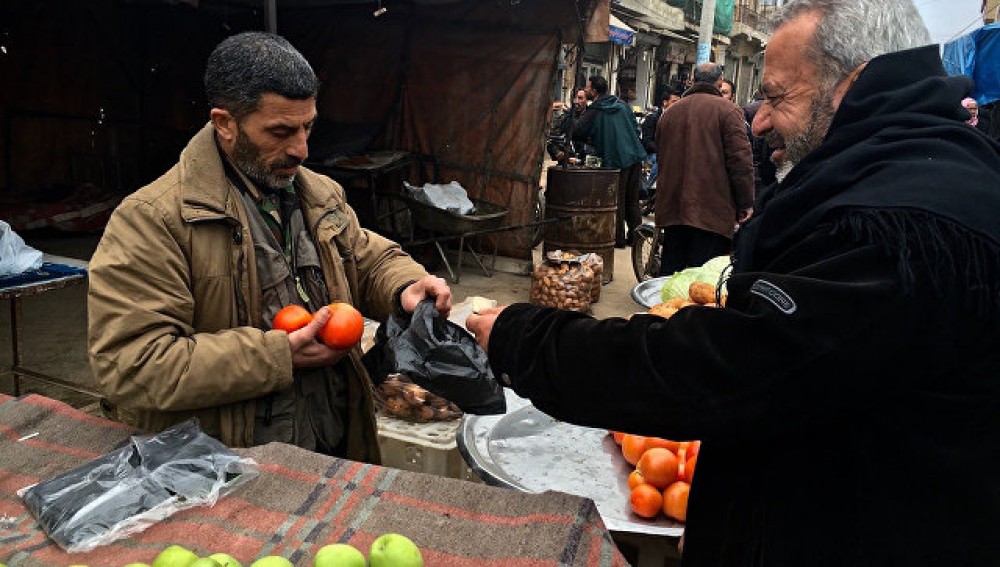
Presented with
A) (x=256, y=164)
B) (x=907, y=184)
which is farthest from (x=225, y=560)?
(x=907, y=184)

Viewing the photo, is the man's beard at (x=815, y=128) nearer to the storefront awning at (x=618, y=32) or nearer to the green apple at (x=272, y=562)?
the green apple at (x=272, y=562)

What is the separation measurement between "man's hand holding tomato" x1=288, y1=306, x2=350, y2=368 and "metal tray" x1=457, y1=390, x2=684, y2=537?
28.3 inches

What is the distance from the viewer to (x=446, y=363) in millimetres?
2164

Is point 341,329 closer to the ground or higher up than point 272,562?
higher up

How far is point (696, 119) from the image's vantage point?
21.3ft

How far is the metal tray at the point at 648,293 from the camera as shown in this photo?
498 cm

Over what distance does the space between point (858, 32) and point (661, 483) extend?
1500 mm

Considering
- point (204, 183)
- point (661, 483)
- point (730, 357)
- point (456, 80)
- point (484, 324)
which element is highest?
point (456, 80)

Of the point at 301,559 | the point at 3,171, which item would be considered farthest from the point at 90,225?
the point at 301,559

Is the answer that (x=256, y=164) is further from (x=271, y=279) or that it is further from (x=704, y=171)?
(x=704, y=171)

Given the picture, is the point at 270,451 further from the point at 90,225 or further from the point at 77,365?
the point at 90,225

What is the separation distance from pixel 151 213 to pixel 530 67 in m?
7.16

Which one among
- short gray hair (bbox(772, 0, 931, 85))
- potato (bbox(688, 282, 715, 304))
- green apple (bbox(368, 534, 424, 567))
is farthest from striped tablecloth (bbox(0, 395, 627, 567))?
potato (bbox(688, 282, 715, 304))

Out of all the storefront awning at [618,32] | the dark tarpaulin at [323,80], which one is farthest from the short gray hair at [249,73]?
the storefront awning at [618,32]
